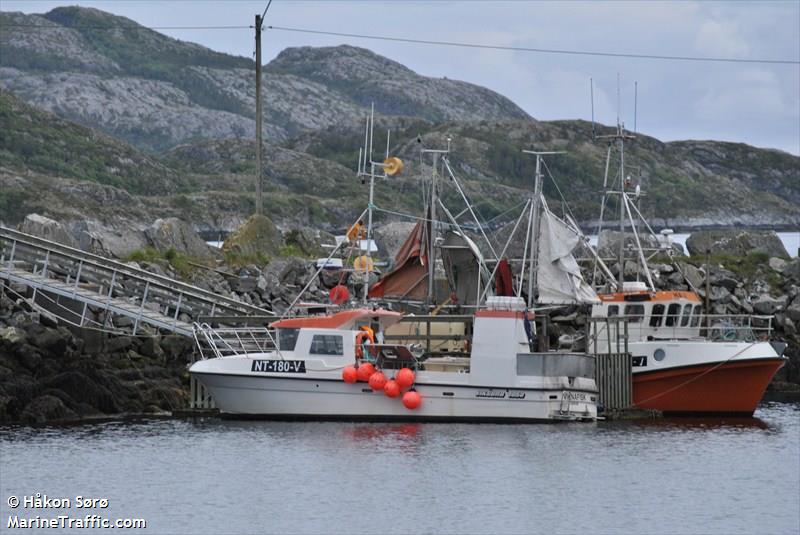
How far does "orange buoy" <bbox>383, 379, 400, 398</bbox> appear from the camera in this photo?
38.2 metres

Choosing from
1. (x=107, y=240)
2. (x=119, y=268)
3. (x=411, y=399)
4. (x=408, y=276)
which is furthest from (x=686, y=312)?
(x=107, y=240)

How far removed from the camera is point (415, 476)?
32.8 meters

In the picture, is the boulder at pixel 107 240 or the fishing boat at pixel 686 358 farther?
the boulder at pixel 107 240

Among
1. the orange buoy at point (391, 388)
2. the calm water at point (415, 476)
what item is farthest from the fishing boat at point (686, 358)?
the orange buoy at point (391, 388)

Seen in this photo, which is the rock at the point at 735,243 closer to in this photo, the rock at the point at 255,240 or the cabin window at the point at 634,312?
the rock at the point at 255,240

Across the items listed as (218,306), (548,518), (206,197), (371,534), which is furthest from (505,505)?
(206,197)

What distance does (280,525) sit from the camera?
28406 millimetres

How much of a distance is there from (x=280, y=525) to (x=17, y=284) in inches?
671

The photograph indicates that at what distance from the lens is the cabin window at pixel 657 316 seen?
4303 centimetres

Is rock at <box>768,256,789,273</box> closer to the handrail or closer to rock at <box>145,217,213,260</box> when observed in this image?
rock at <box>145,217,213,260</box>

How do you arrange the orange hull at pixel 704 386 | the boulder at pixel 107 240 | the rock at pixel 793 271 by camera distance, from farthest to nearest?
1. the rock at pixel 793 271
2. the boulder at pixel 107 240
3. the orange hull at pixel 704 386

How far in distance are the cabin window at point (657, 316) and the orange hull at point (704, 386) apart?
2.04 m

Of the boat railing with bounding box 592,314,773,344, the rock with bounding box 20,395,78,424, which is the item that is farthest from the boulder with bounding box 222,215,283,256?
the rock with bounding box 20,395,78,424

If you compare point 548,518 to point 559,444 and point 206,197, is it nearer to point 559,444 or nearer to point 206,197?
point 559,444
